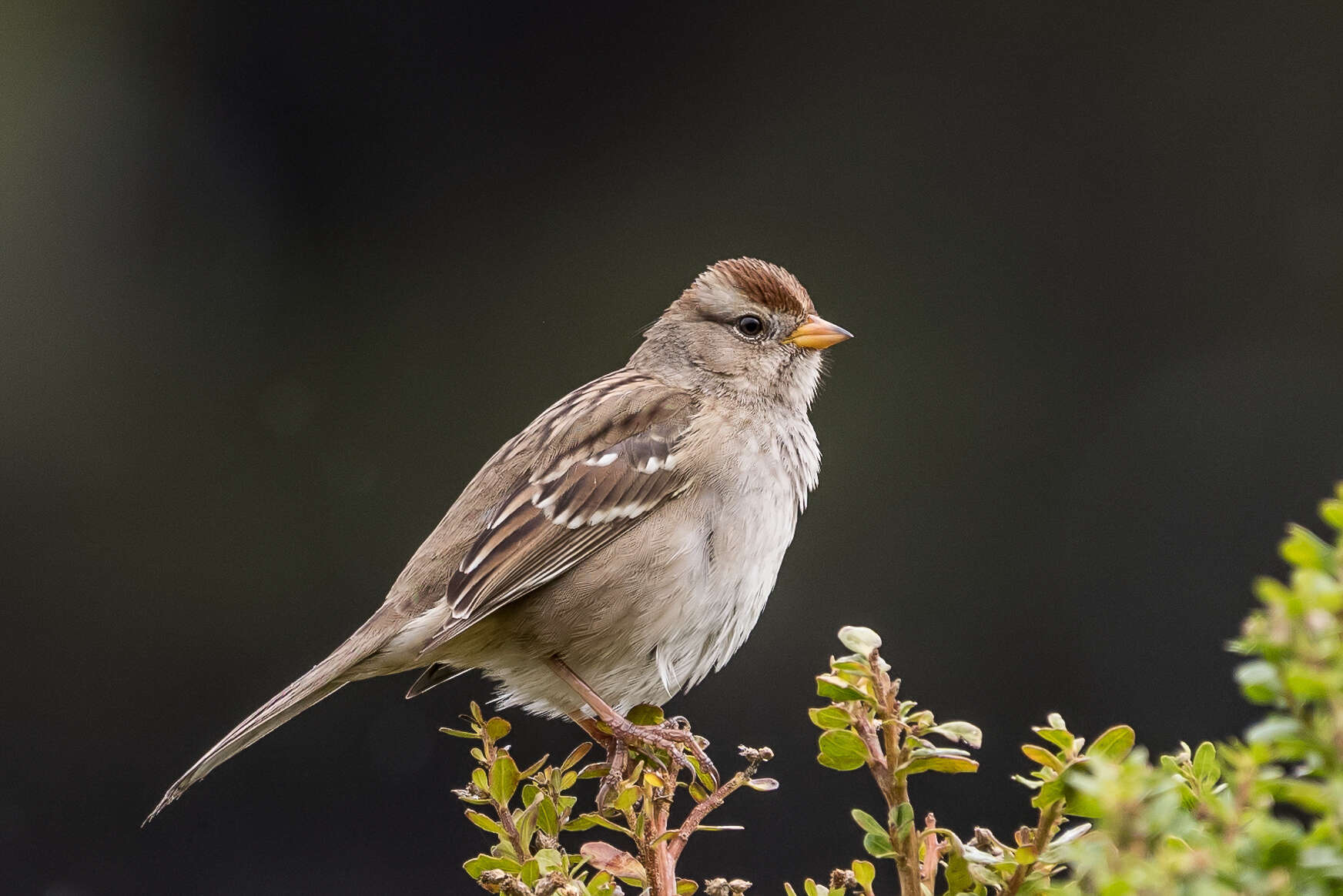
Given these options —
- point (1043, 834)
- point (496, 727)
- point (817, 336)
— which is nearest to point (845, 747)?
point (1043, 834)

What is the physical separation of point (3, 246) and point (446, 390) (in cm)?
114

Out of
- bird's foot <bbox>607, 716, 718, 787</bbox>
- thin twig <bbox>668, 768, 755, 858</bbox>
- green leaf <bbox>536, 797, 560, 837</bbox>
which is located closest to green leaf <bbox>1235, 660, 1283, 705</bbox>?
thin twig <bbox>668, 768, 755, 858</bbox>

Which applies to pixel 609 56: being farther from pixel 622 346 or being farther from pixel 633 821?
pixel 633 821

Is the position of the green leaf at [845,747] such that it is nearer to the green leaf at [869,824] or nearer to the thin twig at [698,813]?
the green leaf at [869,824]

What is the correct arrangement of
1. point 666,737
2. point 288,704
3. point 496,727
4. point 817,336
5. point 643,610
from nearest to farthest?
point 496,727 < point 666,737 < point 288,704 < point 643,610 < point 817,336

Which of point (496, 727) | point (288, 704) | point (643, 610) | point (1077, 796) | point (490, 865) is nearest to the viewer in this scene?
point (1077, 796)

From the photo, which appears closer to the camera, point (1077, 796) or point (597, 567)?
point (1077, 796)

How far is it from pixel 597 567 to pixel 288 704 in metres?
0.45

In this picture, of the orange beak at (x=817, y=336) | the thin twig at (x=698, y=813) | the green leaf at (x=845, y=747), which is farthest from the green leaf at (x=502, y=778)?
the orange beak at (x=817, y=336)

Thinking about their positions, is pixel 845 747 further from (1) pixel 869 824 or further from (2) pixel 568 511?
(2) pixel 568 511

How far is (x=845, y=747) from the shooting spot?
100cm

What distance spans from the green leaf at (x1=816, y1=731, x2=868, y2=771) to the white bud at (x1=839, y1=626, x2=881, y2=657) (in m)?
0.06

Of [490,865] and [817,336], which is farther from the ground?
[817,336]

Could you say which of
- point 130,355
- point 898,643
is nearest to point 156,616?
point 130,355
